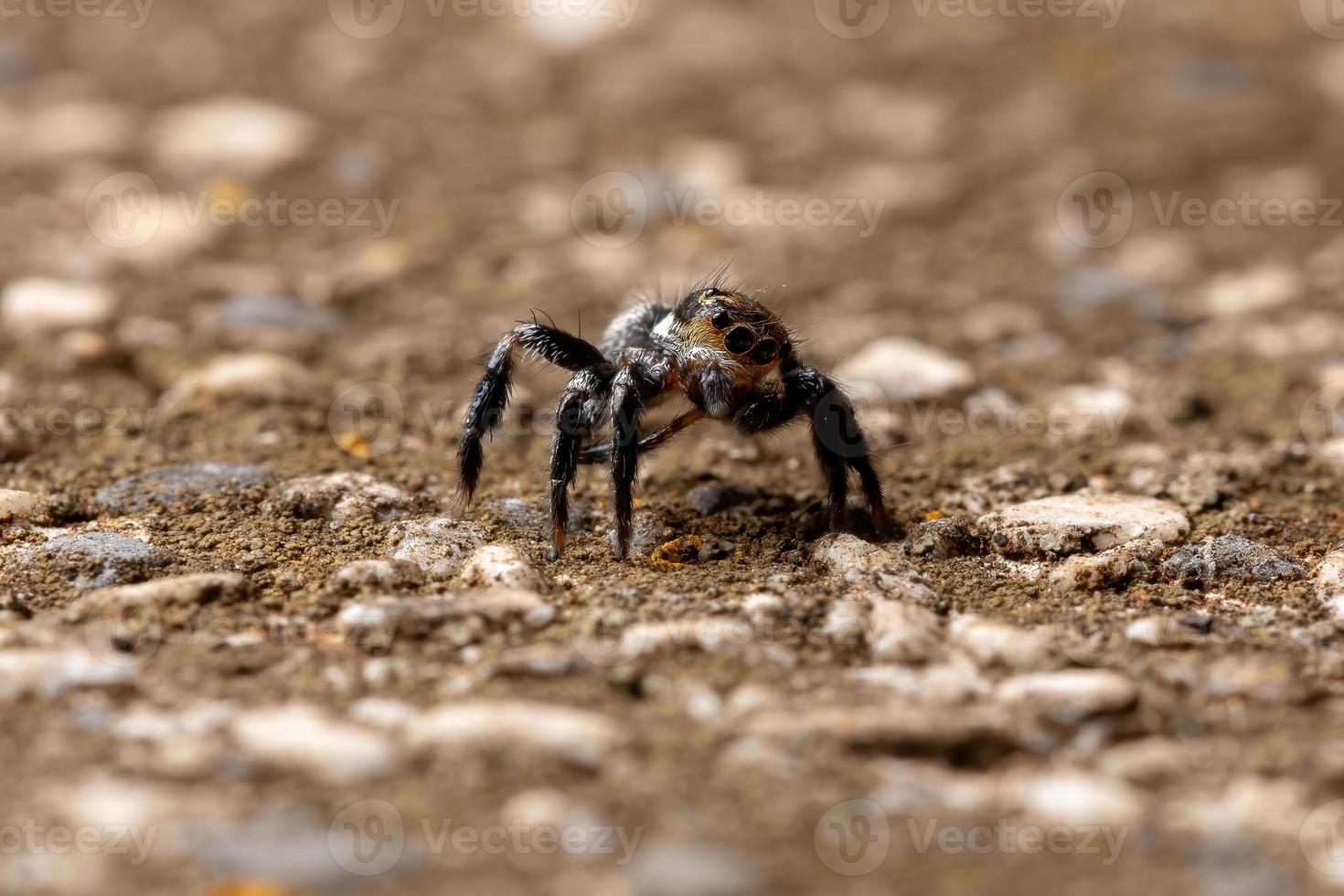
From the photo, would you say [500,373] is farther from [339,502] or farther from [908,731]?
[908,731]

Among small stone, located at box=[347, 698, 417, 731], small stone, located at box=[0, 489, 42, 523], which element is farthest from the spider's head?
small stone, located at box=[0, 489, 42, 523]

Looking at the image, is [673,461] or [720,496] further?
[673,461]

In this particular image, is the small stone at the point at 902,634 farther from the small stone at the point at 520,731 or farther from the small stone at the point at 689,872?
the small stone at the point at 689,872

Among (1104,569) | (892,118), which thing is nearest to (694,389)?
(1104,569)

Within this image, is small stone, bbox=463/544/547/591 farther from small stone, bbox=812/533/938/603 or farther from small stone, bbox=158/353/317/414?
small stone, bbox=158/353/317/414

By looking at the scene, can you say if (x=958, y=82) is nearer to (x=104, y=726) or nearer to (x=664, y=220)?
(x=664, y=220)

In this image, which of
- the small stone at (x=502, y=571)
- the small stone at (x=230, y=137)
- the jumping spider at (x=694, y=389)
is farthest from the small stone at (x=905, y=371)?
the small stone at (x=230, y=137)

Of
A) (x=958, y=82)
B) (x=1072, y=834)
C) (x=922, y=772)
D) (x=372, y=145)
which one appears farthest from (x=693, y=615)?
(x=958, y=82)
